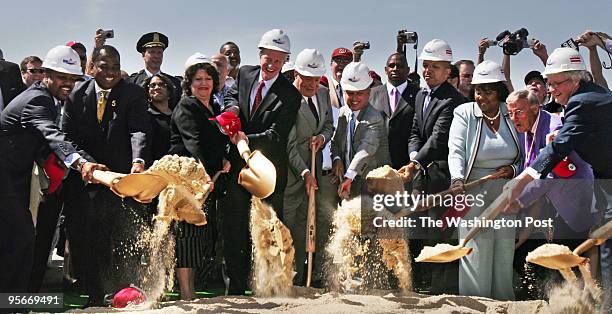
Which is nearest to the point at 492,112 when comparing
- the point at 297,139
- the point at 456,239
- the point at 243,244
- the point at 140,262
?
the point at 456,239

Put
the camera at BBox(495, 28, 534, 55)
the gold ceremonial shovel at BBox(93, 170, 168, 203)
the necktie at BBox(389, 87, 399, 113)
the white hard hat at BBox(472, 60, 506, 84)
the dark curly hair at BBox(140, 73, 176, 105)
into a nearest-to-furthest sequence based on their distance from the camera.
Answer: the gold ceremonial shovel at BBox(93, 170, 168, 203)
the white hard hat at BBox(472, 60, 506, 84)
the dark curly hair at BBox(140, 73, 176, 105)
the necktie at BBox(389, 87, 399, 113)
the camera at BBox(495, 28, 534, 55)

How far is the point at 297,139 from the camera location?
7.29 meters

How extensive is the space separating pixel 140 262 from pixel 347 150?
2043mm

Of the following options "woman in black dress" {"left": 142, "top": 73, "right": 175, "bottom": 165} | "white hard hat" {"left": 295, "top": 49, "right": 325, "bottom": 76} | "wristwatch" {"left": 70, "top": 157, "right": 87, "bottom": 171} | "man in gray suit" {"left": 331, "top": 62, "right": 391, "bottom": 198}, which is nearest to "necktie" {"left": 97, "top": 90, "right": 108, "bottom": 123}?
"woman in black dress" {"left": 142, "top": 73, "right": 175, "bottom": 165}

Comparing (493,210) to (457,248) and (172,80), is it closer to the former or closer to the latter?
(457,248)

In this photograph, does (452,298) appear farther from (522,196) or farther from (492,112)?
(492,112)

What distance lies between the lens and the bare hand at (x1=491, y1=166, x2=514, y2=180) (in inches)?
257

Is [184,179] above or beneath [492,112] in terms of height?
beneath

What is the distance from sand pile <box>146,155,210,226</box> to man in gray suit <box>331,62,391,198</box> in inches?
53.8

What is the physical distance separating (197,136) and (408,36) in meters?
3.16

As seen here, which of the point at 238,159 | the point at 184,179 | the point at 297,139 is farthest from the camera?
the point at 297,139

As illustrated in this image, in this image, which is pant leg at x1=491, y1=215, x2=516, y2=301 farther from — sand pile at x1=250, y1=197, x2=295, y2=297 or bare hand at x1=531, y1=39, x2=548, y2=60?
bare hand at x1=531, y1=39, x2=548, y2=60

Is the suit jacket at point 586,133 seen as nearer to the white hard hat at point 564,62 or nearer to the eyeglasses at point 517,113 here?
the white hard hat at point 564,62

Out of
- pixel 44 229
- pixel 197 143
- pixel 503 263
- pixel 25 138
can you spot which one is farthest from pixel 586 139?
pixel 44 229
